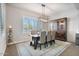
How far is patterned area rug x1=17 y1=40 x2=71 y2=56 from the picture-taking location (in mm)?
1863

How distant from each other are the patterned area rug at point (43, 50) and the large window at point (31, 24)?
326 millimetres

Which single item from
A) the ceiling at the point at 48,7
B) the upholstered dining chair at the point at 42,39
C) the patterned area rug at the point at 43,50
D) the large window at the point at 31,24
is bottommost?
the patterned area rug at the point at 43,50

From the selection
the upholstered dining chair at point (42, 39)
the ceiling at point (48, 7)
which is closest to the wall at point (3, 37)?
the ceiling at point (48, 7)

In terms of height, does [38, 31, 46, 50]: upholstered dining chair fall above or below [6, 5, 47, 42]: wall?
below

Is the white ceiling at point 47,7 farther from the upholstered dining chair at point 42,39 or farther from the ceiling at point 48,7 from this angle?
the upholstered dining chair at point 42,39

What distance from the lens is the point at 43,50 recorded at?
6.19 ft

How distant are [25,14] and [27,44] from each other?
1.87ft

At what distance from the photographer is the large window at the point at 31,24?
6.13ft

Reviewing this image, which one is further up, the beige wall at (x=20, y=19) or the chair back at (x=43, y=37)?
the beige wall at (x=20, y=19)

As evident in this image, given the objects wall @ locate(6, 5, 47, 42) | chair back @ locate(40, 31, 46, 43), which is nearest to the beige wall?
wall @ locate(6, 5, 47, 42)

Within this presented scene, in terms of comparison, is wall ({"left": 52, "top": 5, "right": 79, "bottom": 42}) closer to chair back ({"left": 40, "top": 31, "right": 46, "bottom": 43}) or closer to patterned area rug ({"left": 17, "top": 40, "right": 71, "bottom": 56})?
patterned area rug ({"left": 17, "top": 40, "right": 71, "bottom": 56})

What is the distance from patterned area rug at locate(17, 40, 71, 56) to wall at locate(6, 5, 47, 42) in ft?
0.46

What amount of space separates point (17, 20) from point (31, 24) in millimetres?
273

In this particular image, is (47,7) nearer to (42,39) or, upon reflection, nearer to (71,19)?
→ (71,19)
